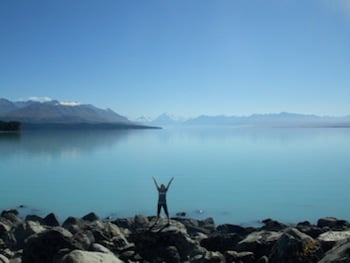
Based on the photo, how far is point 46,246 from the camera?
11156mm

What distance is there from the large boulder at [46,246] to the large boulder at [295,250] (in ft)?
16.7

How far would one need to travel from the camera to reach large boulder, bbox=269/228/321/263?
919 centimetres

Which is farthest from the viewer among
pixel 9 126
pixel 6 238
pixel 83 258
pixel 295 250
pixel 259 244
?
pixel 9 126

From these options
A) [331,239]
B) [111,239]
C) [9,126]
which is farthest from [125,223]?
[9,126]

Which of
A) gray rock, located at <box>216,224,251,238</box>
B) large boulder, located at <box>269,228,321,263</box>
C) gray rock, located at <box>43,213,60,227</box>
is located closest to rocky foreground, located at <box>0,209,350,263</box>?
large boulder, located at <box>269,228,321,263</box>

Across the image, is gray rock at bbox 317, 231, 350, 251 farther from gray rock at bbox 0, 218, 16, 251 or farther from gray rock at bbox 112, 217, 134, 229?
gray rock at bbox 0, 218, 16, 251

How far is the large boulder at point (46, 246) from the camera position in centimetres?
1103

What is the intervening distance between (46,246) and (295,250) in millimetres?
6198

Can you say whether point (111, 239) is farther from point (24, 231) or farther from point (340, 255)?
point (340, 255)

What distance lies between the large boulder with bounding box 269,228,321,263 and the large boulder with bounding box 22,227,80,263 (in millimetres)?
5094

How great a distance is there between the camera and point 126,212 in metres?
24.2

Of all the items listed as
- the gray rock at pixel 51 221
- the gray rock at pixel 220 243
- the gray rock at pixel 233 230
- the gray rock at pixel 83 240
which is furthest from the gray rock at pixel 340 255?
the gray rock at pixel 51 221

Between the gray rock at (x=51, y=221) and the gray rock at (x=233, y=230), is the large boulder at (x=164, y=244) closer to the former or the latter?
the gray rock at (x=233, y=230)

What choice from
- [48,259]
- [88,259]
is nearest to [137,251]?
[48,259]
